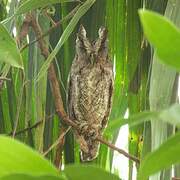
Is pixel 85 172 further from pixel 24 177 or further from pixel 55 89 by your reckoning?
pixel 55 89

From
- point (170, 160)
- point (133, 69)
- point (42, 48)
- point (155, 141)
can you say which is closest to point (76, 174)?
point (170, 160)

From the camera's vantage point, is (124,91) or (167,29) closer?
(167,29)

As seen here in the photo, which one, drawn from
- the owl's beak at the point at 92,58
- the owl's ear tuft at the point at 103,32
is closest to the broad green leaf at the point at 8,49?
the owl's ear tuft at the point at 103,32

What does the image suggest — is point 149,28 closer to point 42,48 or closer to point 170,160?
point 170,160

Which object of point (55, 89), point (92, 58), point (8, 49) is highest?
point (8, 49)

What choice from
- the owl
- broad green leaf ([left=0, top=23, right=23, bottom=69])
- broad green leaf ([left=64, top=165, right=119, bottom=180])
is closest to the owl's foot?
the owl

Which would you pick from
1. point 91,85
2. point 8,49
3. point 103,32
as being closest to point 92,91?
point 91,85

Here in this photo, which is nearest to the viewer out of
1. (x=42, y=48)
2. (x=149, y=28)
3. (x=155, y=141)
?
(x=149, y=28)
